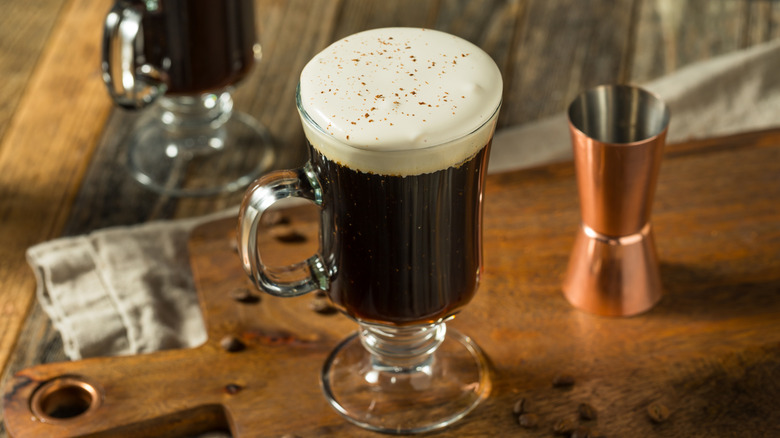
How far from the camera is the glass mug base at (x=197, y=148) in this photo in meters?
1.65

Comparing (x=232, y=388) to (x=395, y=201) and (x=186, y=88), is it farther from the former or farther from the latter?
(x=186, y=88)

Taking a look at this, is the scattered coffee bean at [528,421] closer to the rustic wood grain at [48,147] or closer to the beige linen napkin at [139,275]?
the beige linen napkin at [139,275]

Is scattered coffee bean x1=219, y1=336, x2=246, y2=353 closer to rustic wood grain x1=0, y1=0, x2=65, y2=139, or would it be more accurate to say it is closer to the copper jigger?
the copper jigger

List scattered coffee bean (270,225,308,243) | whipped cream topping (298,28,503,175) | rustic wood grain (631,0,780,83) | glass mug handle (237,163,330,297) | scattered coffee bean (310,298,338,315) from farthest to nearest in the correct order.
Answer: rustic wood grain (631,0,780,83) < scattered coffee bean (270,225,308,243) < scattered coffee bean (310,298,338,315) < glass mug handle (237,163,330,297) < whipped cream topping (298,28,503,175)

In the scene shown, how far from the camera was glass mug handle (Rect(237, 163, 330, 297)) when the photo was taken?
3.35ft

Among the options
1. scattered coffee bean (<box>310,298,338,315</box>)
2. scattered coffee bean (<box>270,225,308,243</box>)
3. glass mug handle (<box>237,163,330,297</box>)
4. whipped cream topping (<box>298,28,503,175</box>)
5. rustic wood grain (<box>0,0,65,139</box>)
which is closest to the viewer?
whipped cream topping (<box>298,28,503,175</box>)

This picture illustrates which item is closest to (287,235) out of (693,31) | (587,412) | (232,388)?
(232,388)

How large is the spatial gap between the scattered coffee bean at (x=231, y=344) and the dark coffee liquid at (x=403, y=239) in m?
0.18

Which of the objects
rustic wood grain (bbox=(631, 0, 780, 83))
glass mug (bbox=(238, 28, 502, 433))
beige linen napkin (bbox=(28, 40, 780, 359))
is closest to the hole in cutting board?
beige linen napkin (bbox=(28, 40, 780, 359))

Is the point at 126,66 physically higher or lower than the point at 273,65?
higher

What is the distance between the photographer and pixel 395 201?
97 centimetres

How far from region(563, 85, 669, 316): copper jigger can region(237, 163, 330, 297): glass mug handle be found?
1.09 ft

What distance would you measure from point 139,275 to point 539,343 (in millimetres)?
565

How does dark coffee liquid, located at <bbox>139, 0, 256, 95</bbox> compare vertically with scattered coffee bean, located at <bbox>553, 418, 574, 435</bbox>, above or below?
above
